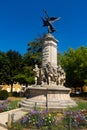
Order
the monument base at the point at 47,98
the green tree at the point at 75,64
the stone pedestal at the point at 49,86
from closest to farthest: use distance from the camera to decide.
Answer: the monument base at the point at 47,98, the stone pedestal at the point at 49,86, the green tree at the point at 75,64

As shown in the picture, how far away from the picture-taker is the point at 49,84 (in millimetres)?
22234

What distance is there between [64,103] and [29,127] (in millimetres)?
6976

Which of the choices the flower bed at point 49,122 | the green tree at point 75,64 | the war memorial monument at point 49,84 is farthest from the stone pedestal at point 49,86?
the green tree at point 75,64

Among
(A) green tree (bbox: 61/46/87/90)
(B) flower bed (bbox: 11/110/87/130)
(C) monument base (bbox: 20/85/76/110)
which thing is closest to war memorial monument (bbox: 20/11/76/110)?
(C) monument base (bbox: 20/85/76/110)

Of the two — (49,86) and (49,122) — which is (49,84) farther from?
(49,122)

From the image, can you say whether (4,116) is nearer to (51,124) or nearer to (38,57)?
(51,124)

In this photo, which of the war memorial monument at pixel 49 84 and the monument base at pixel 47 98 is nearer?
the monument base at pixel 47 98

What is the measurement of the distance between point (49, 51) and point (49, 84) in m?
3.46

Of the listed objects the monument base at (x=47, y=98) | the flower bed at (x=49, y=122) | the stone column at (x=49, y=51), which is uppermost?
the stone column at (x=49, y=51)

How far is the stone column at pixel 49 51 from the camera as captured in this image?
76.9ft

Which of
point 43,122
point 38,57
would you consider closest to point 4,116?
point 43,122

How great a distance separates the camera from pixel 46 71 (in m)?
22.6

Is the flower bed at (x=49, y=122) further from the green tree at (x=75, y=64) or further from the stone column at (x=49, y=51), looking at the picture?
the green tree at (x=75, y=64)

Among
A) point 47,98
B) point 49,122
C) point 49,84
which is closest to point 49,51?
point 49,84
